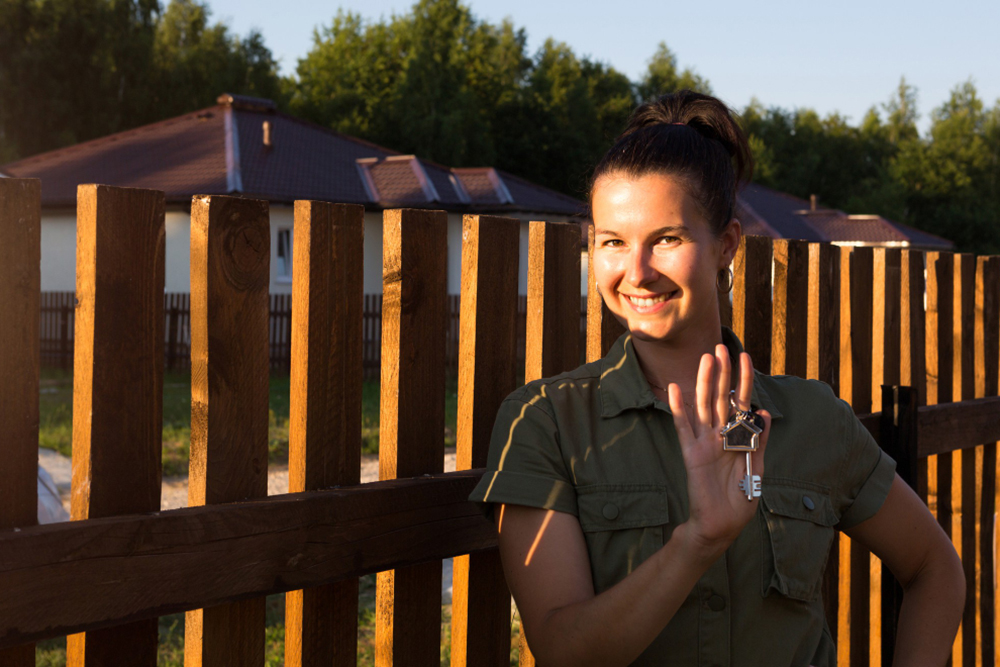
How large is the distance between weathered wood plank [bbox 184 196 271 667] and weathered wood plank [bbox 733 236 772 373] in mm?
1633

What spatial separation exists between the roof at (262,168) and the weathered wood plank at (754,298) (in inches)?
767

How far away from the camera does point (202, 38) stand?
46000 mm

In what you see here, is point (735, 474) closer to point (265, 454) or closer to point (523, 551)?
point (523, 551)

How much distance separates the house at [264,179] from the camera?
72.5 feet

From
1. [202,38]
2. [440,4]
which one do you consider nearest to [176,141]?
[202,38]

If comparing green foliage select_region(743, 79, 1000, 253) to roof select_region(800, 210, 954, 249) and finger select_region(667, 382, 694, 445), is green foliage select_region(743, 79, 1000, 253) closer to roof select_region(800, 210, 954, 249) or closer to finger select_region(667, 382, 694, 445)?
roof select_region(800, 210, 954, 249)

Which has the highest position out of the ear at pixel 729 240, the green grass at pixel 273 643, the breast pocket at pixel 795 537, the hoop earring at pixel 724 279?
the ear at pixel 729 240

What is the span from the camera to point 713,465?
1561 mm

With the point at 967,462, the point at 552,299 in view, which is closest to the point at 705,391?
the point at 552,299

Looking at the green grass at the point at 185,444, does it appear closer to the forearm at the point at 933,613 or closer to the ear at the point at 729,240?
the ear at the point at 729,240

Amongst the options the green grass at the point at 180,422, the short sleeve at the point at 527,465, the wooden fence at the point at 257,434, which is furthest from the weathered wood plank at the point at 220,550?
the green grass at the point at 180,422

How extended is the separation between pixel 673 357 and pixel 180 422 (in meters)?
9.51

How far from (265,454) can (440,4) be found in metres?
59.8

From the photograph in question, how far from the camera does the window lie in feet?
73.3
